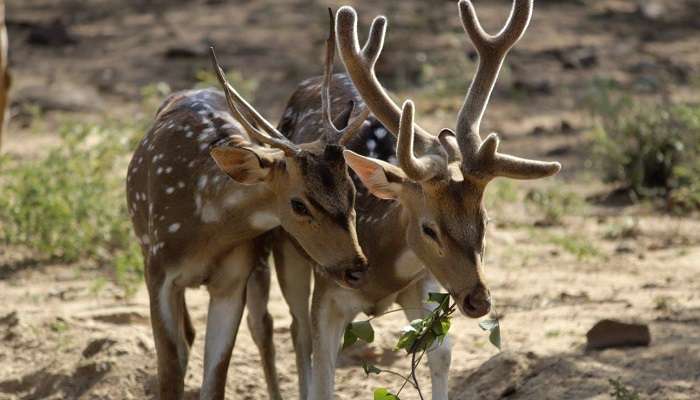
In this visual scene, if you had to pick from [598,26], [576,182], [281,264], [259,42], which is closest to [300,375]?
[281,264]

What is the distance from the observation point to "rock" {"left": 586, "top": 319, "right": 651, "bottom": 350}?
6.99 meters

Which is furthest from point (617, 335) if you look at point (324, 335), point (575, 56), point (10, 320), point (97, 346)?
point (575, 56)

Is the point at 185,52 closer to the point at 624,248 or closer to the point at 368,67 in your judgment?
the point at 624,248

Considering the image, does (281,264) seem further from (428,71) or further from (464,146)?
(428,71)

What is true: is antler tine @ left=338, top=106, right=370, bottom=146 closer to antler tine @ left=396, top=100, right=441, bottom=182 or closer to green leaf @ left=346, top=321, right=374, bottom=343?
antler tine @ left=396, top=100, right=441, bottom=182

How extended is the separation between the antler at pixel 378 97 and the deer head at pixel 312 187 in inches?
6.4

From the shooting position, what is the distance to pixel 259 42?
51.7 feet

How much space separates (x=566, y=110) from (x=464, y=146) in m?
8.04

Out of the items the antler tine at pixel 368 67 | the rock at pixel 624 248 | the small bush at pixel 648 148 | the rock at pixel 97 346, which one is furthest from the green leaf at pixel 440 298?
the small bush at pixel 648 148

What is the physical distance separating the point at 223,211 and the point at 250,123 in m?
0.41

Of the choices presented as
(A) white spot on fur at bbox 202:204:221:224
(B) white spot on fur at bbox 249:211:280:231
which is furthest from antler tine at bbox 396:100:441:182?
(A) white spot on fur at bbox 202:204:221:224

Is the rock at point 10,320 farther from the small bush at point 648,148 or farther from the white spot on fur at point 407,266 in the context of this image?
the small bush at point 648,148

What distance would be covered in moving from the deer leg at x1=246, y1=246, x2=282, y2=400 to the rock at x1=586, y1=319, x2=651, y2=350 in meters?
1.61

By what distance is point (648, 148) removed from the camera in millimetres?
10852
